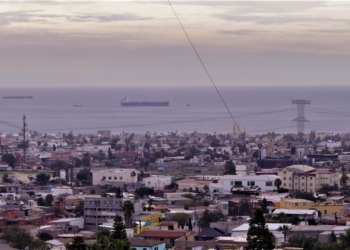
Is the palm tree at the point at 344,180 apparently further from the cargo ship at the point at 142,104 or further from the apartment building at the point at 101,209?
the cargo ship at the point at 142,104

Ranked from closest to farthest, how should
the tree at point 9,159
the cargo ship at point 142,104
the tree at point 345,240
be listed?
the tree at point 345,240, the tree at point 9,159, the cargo ship at point 142,104

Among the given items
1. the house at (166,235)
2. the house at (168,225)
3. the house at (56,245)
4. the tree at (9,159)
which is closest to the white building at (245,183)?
the house at (168,225)

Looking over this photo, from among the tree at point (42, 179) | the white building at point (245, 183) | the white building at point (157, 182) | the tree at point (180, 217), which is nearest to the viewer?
the tree at point (180, 217)

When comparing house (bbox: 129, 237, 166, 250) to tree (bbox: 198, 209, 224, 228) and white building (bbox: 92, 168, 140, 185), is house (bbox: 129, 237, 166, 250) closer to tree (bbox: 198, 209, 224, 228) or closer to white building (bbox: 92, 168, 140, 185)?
tree (bbox: 198, 209, 224, 228)

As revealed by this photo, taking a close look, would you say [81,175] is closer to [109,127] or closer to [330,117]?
[109,127]

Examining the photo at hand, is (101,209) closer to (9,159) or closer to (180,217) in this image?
(180,217)

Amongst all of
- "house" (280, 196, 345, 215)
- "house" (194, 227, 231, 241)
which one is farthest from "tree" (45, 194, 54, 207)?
"house" (194, 227, 231, 241)
